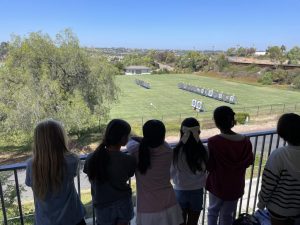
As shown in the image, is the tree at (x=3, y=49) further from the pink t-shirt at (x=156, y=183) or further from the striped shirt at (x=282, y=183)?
the striped shirt at (x=282, y=183)

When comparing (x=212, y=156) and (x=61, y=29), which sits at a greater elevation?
(x=61, y=29)

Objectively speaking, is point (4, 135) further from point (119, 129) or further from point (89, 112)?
point (119, 129)

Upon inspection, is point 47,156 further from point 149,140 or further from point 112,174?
point 149,140

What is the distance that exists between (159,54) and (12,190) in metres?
82.2

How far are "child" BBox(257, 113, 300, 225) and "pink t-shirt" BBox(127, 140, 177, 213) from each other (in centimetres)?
63

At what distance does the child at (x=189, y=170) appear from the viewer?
1979 mm

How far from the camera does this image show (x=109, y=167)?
71.0 inches

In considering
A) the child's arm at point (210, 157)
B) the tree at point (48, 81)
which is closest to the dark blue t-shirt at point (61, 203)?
the child's arm at point (210, 157)

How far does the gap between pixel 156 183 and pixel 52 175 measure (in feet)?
2.10

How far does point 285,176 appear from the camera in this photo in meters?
Result: 1.95

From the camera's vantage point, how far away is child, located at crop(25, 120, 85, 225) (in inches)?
67.0

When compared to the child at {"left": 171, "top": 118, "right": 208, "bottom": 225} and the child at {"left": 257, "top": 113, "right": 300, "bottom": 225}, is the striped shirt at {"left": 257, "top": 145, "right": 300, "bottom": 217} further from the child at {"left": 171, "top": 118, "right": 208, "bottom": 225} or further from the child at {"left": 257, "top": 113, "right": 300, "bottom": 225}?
the child at {"left": 171, "top": 118, "right": 208, "bottom": 225}

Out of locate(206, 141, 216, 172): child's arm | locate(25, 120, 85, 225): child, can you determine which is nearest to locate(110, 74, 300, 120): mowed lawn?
locate(206, 141, 216, 172): child's arm

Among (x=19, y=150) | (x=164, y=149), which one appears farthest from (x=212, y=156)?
(x=19, y=150)
